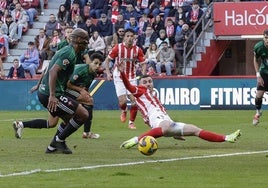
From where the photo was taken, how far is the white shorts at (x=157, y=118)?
50.5 feet

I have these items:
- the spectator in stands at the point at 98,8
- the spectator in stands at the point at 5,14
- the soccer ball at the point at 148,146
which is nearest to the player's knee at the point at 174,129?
the soccer ball at the point at 148,146

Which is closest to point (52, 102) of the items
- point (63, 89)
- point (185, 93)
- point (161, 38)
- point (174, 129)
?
point (63, 89)

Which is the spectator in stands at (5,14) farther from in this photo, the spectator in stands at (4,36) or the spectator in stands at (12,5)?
the spectator in stands at (12,5)

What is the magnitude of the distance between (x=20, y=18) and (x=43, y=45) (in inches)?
117

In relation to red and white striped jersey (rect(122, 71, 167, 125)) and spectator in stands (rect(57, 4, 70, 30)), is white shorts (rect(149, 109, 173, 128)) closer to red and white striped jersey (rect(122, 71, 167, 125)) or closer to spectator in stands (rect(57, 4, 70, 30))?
red and white striped jersey (rect(122, 71, 167, 125))

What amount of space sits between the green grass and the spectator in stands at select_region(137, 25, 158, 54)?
15.3 m

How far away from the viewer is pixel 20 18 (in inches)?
1553

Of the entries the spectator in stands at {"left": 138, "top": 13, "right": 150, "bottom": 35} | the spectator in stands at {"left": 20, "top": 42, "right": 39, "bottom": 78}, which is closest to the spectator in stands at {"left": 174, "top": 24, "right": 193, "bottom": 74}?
the spectator in stands at {"left": 138, "top": 13, "right": 150, "bottom": 35}

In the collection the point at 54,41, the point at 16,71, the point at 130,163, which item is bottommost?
the point at 16,71

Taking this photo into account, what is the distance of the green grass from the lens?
1113 centimetres

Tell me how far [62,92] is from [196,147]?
2852 mm

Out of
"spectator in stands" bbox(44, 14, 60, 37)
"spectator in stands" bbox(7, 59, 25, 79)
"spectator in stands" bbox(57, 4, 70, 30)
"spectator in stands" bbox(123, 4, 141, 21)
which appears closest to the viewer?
"spectator in stands" bbox(7, 59, 25, 79)

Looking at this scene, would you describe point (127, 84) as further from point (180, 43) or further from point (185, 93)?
point (180, 43)

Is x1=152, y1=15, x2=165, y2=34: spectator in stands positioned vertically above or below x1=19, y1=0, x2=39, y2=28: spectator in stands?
below
